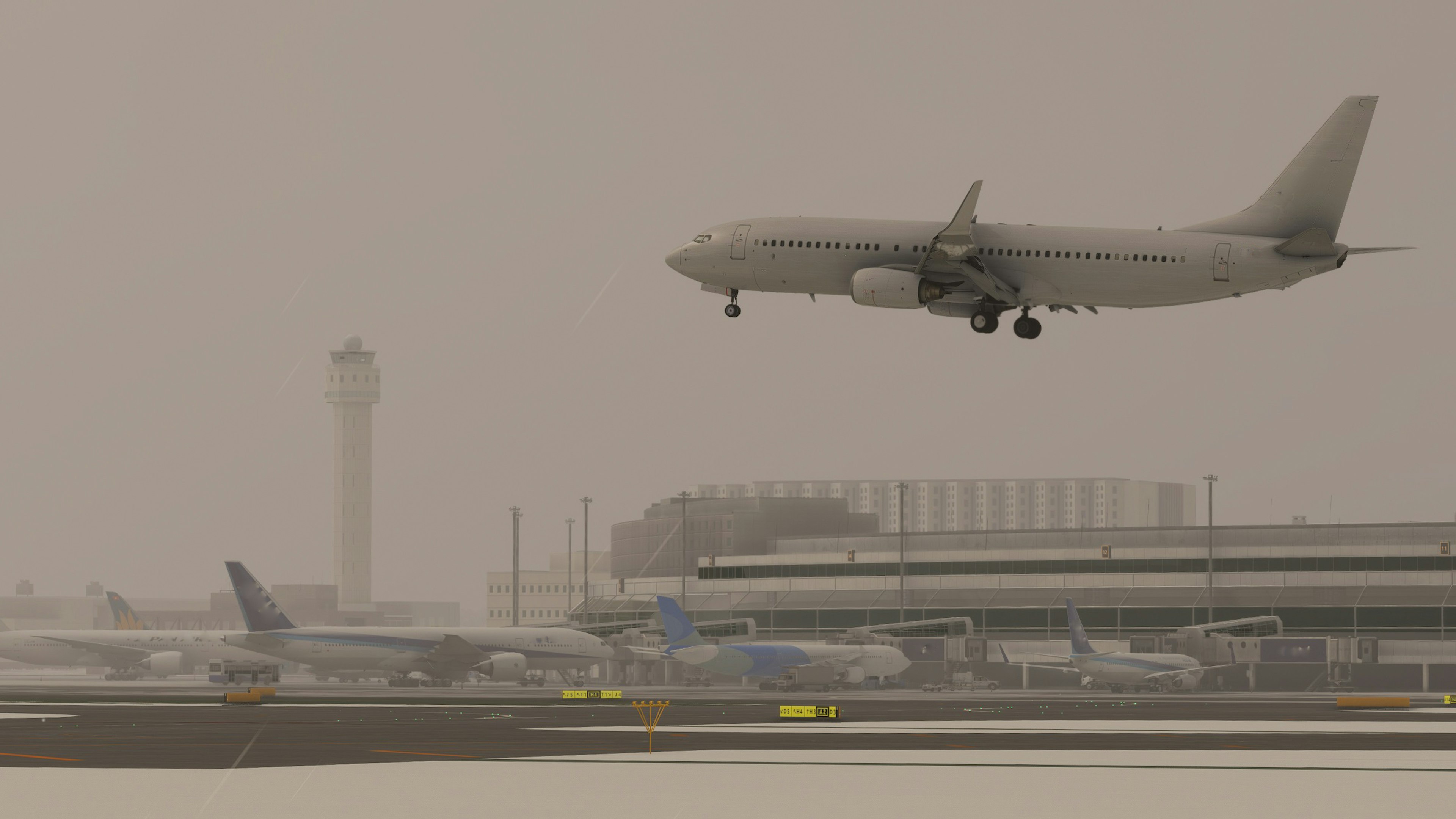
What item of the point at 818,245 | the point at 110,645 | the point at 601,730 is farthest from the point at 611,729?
the point at 110,645

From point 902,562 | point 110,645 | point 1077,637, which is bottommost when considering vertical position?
point 110,645

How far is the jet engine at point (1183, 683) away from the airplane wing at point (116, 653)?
86211 millimetres

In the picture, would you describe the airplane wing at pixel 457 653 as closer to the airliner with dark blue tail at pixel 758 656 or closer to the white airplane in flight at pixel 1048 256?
the airliner with dark blue tail at pixel 758 656

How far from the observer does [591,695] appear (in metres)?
95.8

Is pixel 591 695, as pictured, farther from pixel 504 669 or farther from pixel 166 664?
pixel 166 664

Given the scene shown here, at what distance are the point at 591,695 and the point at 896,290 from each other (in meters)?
44.7

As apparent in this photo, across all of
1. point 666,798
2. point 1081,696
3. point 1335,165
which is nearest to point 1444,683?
point 1081,696

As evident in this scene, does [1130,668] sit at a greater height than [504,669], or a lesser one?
greater

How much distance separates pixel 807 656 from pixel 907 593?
158 ft

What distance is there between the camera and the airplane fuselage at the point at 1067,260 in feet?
182

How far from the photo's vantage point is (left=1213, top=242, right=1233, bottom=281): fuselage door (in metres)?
56.3

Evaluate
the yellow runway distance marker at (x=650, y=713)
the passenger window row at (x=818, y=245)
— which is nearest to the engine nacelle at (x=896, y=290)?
the passenger window row at (x=818, y=245)

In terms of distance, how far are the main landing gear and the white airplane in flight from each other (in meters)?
0.04

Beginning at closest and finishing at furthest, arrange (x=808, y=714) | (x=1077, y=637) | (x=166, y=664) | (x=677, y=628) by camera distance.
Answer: (x=808, y=714)
(x=677, y=628)
(x=1077, y=637)
(x=166, y=664)
